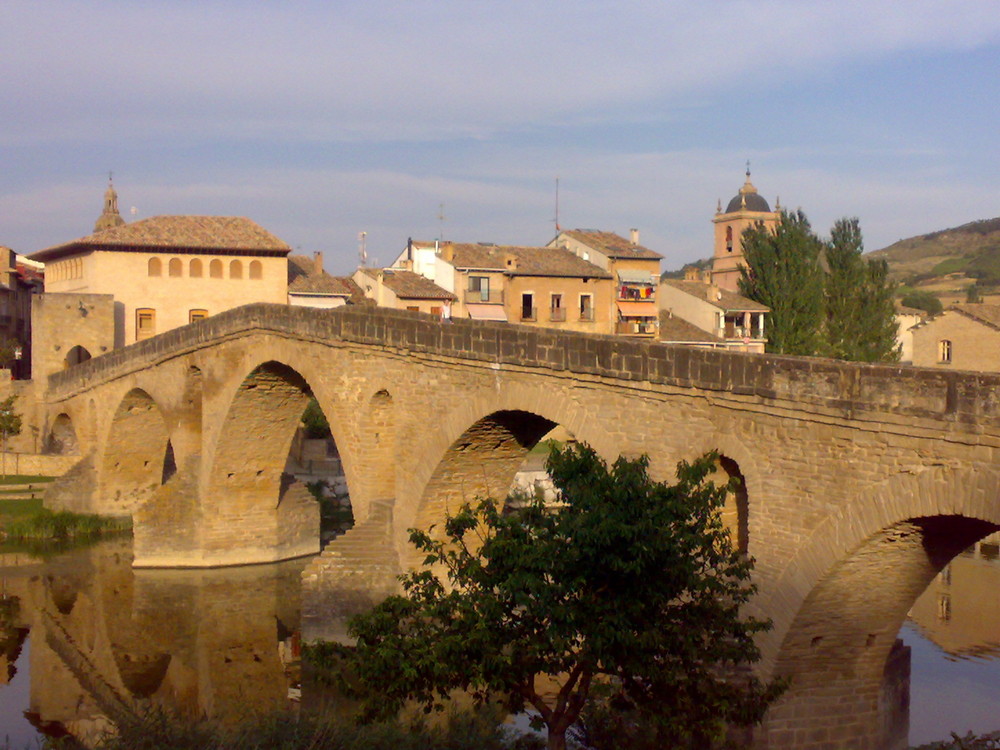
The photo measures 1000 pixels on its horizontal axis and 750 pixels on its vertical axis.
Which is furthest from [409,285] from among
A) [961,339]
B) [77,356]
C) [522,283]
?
[961,339]

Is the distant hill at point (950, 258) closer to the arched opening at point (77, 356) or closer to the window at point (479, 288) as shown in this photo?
the window at point (479, 288)

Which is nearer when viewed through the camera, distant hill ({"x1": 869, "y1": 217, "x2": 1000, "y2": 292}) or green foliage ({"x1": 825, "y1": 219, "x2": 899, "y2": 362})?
green foliage ({"x1": 825, "y1": 219, "x2": 899, "y2": 362})

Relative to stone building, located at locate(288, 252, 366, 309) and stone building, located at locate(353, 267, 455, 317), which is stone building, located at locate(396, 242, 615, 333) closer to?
stone building, located at locate(353, 267, 455, 317)

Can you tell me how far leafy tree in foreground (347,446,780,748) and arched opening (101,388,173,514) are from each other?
21755 millimetres

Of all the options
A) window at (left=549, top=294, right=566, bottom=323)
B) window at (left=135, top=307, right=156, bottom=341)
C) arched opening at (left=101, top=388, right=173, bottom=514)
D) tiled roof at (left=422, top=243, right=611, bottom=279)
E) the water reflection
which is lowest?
the water reflection

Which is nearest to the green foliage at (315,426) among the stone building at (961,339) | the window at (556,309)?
the window at (556,309)

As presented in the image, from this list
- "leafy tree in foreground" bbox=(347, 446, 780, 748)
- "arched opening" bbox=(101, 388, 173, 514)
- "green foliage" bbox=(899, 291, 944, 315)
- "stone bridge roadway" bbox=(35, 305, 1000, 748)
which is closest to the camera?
"leafy tree in foreground" bbox=(347, 446, 780, 748)

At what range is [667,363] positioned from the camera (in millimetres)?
12711

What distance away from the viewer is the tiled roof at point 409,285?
43906 mm

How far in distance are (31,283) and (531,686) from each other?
5009cm

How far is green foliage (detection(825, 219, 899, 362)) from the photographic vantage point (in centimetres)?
4500

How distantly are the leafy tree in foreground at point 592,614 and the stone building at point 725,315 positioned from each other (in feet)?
118

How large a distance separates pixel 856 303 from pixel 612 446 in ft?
115

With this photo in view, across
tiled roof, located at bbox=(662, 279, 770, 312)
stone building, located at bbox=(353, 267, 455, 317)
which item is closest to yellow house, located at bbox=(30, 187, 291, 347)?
stone building, located at bbox=(353, 267, 455, 317)
